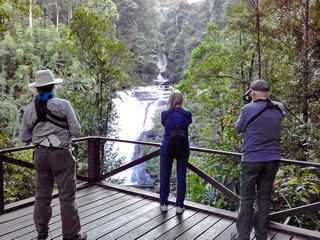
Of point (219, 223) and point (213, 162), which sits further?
point (213, 162)

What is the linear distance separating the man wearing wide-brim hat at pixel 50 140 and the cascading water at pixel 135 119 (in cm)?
1075

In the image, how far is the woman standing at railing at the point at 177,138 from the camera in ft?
10.4

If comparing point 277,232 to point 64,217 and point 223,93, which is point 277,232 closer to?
point 64,217

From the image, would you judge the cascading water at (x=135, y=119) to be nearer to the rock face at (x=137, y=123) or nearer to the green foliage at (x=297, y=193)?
the rock face at (x=137, y=123)

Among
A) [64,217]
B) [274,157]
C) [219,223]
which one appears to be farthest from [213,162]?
[64,217]

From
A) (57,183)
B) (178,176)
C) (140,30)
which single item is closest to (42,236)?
(57,183)

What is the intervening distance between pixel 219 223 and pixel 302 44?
4.06m

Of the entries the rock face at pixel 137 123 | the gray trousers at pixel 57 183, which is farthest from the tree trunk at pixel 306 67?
the rock face at pixel 137 123

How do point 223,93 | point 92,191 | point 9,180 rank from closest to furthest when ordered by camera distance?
point 92,191 → point 9,180 → point 223,93

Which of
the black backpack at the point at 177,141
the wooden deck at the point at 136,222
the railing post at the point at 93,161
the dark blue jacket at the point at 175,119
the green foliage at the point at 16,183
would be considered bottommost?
the green foliage at the point at 16,183

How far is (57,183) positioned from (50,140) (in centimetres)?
39

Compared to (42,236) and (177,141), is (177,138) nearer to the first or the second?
(177,141)

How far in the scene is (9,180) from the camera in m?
5.78

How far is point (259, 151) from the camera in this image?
2398 millimetres
